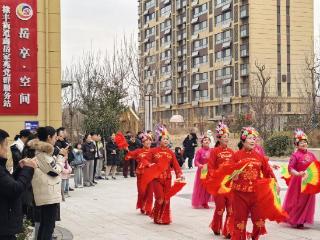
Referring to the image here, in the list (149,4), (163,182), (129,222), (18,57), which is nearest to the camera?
(163,182)

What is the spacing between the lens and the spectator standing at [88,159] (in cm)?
1691

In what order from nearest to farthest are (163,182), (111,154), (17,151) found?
(17,151) < (163,182) < (111,154)

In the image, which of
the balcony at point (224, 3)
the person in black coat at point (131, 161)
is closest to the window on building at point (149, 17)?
the balcony at point (224, 3)

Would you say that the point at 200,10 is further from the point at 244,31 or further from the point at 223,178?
the point at 223,178

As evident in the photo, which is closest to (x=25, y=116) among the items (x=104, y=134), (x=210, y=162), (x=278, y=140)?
(x=104, y=134)

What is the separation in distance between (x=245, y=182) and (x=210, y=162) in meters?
1.78

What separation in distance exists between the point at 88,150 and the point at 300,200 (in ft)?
27.9

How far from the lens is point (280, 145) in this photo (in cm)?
2906

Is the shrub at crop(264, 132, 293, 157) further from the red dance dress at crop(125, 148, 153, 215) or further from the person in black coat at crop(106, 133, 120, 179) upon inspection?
the red dance dress at crop(125, 148, 153, 215)

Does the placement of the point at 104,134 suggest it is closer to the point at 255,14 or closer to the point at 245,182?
the point at 245,182

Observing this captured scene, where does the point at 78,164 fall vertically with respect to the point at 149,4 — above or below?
below

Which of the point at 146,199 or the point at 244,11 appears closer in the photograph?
the point at 146,199

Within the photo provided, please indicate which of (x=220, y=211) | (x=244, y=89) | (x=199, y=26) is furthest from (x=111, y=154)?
(x=199, y=26)

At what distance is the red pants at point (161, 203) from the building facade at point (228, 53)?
132ft
